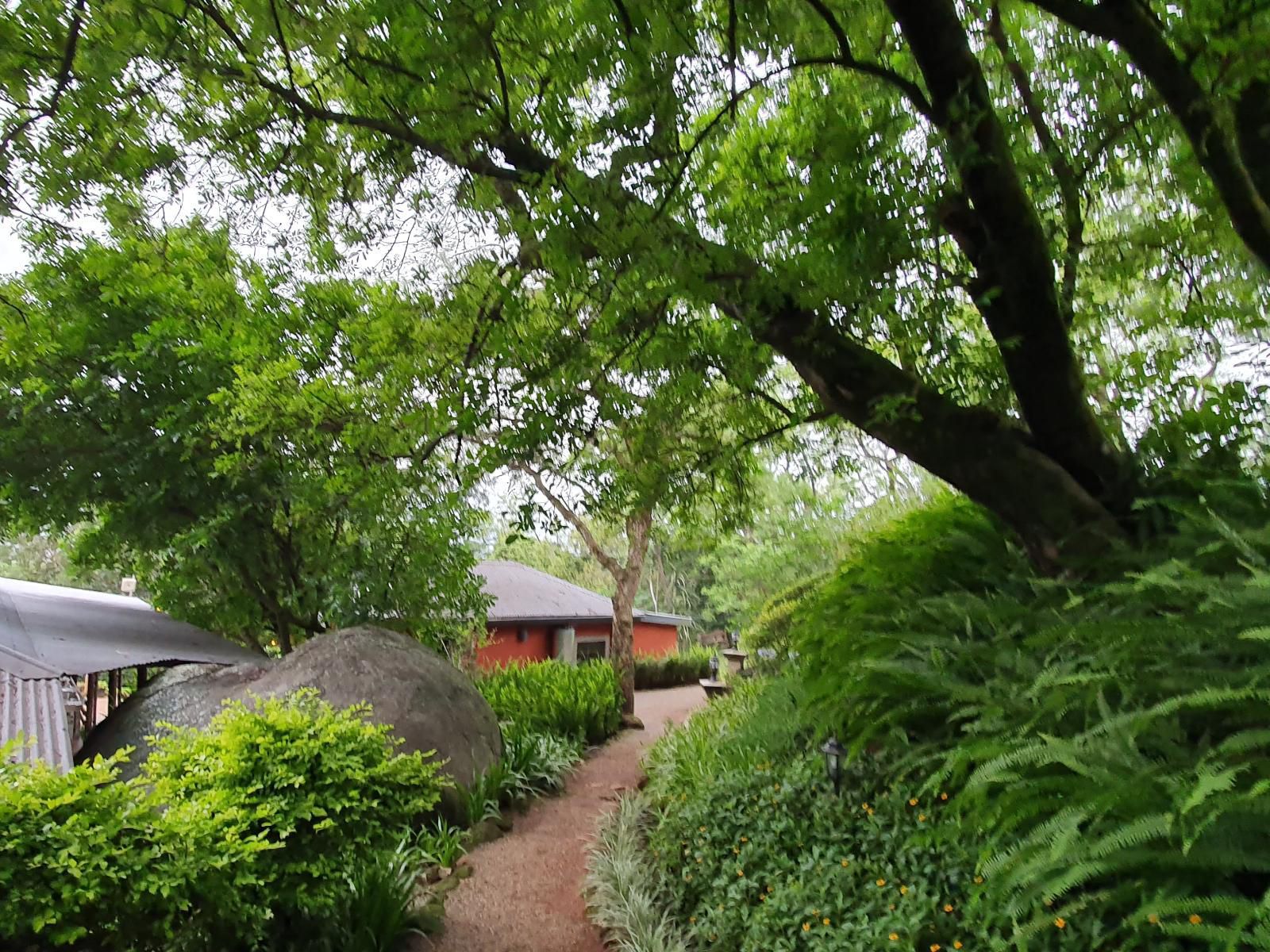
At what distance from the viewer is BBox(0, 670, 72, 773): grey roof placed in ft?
14.2

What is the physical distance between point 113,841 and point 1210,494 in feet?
18.2

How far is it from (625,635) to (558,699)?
2906mm

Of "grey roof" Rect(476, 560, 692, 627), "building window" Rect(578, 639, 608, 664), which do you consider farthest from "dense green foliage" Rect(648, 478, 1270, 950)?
"building window" Rect(578, 639, 608, 664)

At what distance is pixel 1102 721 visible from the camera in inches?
126

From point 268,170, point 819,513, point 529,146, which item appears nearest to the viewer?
point 529,146

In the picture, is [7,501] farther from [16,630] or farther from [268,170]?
[268,170]

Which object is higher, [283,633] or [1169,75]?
[1169,75]

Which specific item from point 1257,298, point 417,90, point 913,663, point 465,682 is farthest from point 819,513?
point 417,90

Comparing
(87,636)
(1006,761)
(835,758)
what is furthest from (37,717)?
(1006,761)

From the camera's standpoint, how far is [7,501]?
9.40m

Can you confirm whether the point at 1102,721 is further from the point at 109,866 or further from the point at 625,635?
the point at 625,635

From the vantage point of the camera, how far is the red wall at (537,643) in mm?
18844

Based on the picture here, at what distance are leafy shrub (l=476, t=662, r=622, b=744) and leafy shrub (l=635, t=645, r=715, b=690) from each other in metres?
8.92

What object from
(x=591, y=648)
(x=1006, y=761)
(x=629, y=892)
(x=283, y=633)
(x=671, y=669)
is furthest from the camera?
(x=591, y=648)
